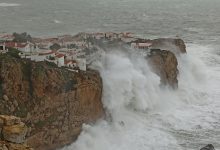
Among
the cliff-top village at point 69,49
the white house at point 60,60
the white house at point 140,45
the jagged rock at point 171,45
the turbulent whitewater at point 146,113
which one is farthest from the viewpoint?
the jagged rock at point 171,45

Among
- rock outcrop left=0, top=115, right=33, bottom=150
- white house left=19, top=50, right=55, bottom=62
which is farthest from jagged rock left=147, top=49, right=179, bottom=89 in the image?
rock outcrop left=0, top=115, right=33, bottom=150

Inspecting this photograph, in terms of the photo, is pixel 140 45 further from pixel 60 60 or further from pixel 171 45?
pixel 60 60

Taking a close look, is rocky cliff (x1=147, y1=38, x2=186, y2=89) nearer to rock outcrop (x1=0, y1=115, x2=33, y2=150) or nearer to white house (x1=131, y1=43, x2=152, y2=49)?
white house (x1=131, y1=43, x2=152, y2=49)

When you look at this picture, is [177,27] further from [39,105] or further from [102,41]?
[39,105]

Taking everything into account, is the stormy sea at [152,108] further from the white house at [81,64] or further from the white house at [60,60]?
the white house at [60,60]

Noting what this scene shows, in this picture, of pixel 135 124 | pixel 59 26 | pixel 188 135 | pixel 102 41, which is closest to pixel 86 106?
pixel 135 124

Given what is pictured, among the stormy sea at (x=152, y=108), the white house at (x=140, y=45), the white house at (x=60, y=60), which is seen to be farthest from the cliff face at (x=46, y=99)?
the white house at (x=140, y=45)

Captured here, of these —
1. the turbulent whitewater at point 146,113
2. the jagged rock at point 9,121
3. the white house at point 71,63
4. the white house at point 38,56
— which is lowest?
the turbulent whitewater at point 146,113
